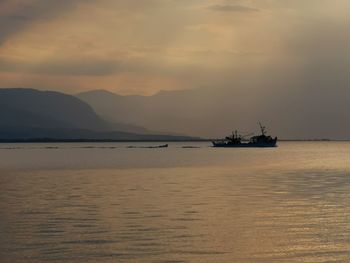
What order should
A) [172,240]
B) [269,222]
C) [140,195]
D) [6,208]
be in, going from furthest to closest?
[140,195] < [6,208] < [269,222] < [172,240]

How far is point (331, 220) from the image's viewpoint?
117 ft

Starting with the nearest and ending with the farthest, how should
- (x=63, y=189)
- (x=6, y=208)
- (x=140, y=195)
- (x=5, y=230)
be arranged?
(x=5, y=230) < (x=6, y=208) < (x=140, y=195) < (x=63, y=189)

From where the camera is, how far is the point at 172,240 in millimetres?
28984

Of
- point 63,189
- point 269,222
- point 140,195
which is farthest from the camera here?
point 63,189

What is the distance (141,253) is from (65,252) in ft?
10.1

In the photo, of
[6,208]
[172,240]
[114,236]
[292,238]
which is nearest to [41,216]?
[6,208]

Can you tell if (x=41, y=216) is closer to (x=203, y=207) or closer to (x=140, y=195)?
(x=203, y=207)

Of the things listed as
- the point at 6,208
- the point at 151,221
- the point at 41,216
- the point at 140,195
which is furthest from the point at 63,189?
the point at 151,221

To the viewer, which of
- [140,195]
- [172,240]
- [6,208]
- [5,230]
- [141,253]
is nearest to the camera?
[141,253]

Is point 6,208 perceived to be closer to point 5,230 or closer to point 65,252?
point 5,230

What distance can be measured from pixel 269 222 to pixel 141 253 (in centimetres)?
1090

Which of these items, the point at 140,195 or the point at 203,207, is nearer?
the point at 203,207

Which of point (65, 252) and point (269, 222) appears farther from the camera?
point (269, 222)

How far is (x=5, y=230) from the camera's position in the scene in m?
32.2
